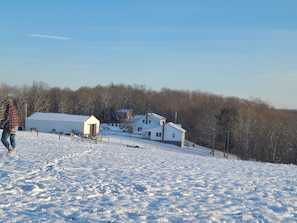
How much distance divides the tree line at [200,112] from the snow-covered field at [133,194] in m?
42.7

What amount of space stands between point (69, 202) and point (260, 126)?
57.0 metres

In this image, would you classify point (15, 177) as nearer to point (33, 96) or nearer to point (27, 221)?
point (27, 221)

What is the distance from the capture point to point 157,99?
120 metres

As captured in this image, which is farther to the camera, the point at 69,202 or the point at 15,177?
the point at 15,177

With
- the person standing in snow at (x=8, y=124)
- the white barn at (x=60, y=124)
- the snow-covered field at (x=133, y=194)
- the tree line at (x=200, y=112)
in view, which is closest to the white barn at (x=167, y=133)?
the tree line at (x=200, y=112)

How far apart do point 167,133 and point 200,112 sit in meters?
32.2

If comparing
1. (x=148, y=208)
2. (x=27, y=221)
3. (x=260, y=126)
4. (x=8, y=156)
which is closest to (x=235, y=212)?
(x=148, y=208)

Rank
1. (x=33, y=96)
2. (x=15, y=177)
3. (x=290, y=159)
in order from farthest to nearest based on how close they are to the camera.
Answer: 1. (x=33, y=96)
2. (x=290, y=159)
3. (x=15, y=177)

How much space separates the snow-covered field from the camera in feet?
21.5

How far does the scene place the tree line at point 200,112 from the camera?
54562 mm

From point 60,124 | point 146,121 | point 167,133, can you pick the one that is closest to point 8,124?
point 60,124

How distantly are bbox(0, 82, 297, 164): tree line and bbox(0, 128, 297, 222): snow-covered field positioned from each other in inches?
1682

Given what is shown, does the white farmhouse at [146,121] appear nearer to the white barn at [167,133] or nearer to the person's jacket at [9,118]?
the white barn at [167,133]

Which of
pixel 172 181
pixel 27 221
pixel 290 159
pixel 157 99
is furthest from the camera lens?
pixel 157 99
